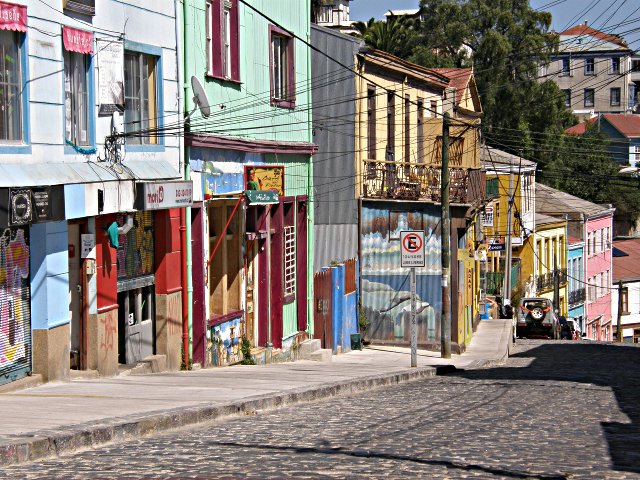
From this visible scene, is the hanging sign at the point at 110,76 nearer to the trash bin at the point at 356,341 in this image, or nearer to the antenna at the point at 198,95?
the antenna at the point at 198,95

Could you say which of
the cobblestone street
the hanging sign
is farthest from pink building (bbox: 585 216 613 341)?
the hanging sign

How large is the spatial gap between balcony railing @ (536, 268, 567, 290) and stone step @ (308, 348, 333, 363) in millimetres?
36148

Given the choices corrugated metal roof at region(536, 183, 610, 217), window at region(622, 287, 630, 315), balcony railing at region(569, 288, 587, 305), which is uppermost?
corrugated metal roof at region(536, 183, 610, 217)

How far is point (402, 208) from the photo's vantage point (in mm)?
29578

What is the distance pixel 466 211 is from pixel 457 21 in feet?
128

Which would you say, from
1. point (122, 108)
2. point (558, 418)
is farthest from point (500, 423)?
point (122, 108)

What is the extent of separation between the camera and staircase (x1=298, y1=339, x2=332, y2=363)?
24.2 metres

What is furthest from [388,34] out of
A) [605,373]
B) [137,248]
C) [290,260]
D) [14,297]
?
[14,297]

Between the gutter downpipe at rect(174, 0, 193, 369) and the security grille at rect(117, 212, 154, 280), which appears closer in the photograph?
the security grille at rect(117, 212, 154, 280)

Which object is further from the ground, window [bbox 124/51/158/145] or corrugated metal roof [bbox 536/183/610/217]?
window [bbox 124/51/158/145]

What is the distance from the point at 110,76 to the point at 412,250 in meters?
8.01

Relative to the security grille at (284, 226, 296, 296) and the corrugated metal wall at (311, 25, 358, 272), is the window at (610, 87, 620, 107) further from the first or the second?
the security grille at (284, 226, 296, 296)

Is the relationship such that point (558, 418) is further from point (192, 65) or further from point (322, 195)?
point (322, 195)

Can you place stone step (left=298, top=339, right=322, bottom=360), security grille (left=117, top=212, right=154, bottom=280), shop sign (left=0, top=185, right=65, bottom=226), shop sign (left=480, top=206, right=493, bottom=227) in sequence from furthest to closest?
shop sign (left=480, top=206, right=493, bottom=227), stone step (left=298, top=339, right=322, bottom=360), security grille (left=117, top=212, right=154, bottom=280), shop sign (left=0, top=185, right=65, bottom=226)
